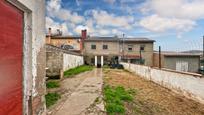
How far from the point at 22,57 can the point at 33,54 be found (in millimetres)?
368

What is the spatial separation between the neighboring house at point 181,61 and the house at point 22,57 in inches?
1210

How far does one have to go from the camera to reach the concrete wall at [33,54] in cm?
498

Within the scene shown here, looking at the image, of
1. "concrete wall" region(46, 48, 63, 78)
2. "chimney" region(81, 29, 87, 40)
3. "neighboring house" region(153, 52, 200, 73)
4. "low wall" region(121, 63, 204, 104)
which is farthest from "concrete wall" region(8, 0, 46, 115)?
"chimney" region(81, 29, 87, 40)

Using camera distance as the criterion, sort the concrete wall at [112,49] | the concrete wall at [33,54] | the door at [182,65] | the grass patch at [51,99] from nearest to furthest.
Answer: the concrete wall at [33,54] < the grass patch at [51,99] < the door at [182,65] < the concrete wall at [112,49]

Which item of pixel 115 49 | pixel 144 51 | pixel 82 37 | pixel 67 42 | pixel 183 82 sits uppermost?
pixel 82 37

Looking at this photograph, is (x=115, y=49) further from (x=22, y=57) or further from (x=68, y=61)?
(x=22, y=57)

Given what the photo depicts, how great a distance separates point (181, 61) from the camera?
3641cm

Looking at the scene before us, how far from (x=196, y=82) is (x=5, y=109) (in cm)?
848

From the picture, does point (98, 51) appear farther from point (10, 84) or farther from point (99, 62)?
point (10, 84)

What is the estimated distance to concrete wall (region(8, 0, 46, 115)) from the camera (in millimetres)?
4984

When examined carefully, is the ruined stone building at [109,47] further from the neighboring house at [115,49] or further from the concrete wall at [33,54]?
the concrete wall at [33,54]

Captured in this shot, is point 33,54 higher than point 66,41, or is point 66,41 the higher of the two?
point 66,41

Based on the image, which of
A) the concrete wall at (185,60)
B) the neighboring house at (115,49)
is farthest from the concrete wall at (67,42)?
the concrete wall at (185,60)

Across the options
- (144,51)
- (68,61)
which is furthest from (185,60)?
(68,61)
